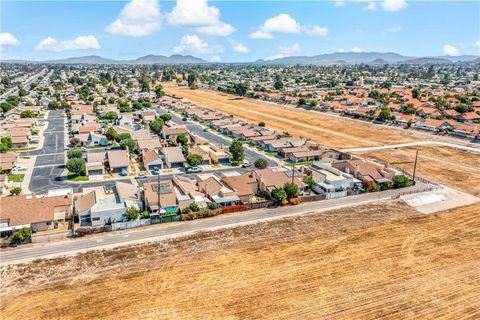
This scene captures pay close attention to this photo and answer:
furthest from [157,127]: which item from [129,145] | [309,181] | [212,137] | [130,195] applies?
[309,181]

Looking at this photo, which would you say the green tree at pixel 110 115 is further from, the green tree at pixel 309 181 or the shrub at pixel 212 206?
the green tree at pixel 309 181

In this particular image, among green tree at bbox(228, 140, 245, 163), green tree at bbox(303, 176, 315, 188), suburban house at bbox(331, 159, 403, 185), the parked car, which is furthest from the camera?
green tree at bbox(228, 140, 245, 163)

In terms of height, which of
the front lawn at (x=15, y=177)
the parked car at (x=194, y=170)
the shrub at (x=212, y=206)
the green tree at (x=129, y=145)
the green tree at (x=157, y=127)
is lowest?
the front lawn at (x=15, y=177)

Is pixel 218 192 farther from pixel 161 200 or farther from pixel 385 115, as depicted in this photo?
pixel 385 115

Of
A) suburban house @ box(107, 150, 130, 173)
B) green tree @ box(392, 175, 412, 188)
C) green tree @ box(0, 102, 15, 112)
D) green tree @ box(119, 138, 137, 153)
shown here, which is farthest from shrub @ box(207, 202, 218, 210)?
green tree @ box(0, 102, 15, 112)

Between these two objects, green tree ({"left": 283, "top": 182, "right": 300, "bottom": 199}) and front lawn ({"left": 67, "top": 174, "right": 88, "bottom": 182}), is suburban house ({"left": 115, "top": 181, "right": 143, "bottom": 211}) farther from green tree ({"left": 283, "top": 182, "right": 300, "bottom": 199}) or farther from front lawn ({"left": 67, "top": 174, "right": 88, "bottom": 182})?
green tree ({"left": 283, "top": 182, "right": 300, "bottom": 199})

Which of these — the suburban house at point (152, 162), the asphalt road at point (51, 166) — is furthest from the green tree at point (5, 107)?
the suburban house at point (152, 162)
